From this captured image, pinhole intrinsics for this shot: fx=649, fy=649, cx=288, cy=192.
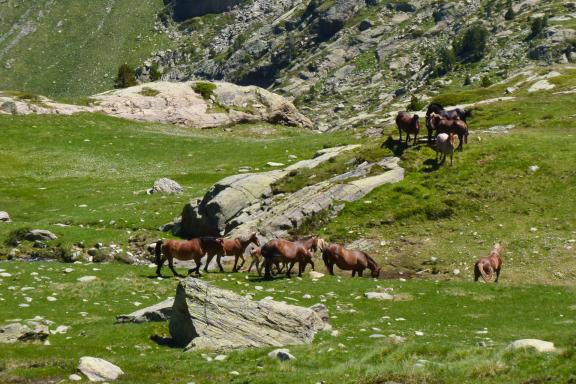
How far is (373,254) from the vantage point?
37812 millimetres

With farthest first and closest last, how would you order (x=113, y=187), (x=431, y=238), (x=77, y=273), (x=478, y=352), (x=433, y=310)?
(x=113, y=187), (x=431, y=238), (x=77, y=273), (x=433, y=310), (x=478, y=352)

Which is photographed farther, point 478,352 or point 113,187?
point 113,187

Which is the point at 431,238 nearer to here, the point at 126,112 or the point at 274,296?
the point at 274,296

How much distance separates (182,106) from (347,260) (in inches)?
2619

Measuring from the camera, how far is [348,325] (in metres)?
23.3

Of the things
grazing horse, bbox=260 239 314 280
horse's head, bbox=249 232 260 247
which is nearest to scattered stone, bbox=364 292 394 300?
grazing horse, bbox=260 239 314 280

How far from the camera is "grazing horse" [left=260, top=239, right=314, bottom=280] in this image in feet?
103

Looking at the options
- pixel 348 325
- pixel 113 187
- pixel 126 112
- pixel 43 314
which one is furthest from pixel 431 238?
pixel 126 112

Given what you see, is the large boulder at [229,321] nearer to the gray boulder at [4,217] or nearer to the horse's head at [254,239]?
the horse's head at [254,239]

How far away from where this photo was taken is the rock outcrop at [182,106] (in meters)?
89.2

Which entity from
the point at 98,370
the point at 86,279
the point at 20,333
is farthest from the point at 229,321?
the point at 86,279

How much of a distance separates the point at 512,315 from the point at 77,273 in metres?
19.9

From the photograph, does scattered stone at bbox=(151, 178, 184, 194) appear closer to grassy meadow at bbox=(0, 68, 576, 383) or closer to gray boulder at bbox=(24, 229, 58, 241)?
grassy meadow at bbox=(0, 68, 576, 383)

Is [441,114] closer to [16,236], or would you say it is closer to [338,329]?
[338,329]
